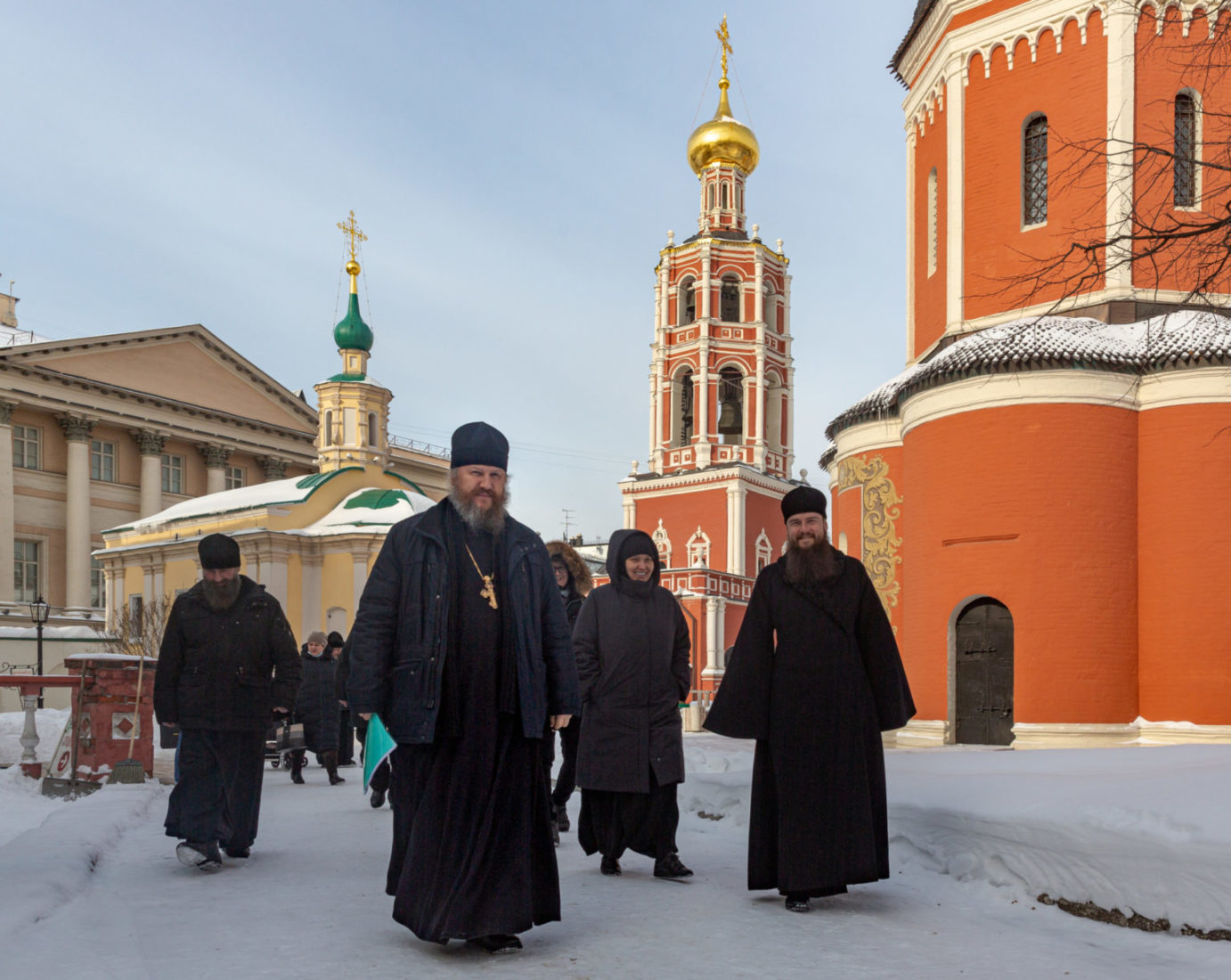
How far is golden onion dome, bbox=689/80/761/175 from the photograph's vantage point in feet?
149

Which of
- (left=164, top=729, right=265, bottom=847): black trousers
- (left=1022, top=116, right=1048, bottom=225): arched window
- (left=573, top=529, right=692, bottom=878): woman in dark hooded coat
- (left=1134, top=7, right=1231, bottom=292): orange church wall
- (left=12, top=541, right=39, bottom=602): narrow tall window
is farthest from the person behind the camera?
(left=12, top=541, right=39, bottom=602): narrow tall window

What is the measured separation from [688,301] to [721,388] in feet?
11.6

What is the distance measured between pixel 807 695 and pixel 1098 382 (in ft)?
33.7

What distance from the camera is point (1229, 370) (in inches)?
559

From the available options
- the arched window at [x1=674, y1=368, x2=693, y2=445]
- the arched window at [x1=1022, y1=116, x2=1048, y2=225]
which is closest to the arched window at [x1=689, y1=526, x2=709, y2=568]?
the arched window at [x1=674, y1=368, x2=693, y2=445]

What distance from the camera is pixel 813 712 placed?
5.62 m

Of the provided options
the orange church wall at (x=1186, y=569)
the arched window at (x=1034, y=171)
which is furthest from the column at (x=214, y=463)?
the orange church wall at (x=1186, y=569)

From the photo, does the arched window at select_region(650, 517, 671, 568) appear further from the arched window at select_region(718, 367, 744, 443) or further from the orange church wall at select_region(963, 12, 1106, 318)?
the orange church wall at select_region(963, 12, 1106, 318)

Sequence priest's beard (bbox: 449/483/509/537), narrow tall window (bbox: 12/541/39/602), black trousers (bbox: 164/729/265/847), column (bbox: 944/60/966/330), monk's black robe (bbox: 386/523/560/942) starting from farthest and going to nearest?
narrow tall window (bbox: 12/541/39/602) < column (bbox: 944/60/966/330) < black trousers (bbox: 164/729/265/847) < priest's beard (bbox: 449/483/509/537) < monk's black robe (bbox: 386/523/560/942)

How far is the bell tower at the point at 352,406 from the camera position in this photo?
146 ft

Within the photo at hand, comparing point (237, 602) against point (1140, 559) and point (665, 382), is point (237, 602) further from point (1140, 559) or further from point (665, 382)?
point (665, 382)

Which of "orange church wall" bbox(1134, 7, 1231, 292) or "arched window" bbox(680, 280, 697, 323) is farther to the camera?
"arched window" bbox(680, 280, 697, 323)

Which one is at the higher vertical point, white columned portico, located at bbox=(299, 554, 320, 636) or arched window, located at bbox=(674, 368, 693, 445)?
arched window, located at bbox=(674, 368, 693, 445)

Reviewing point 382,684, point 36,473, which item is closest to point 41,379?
point 36,473
